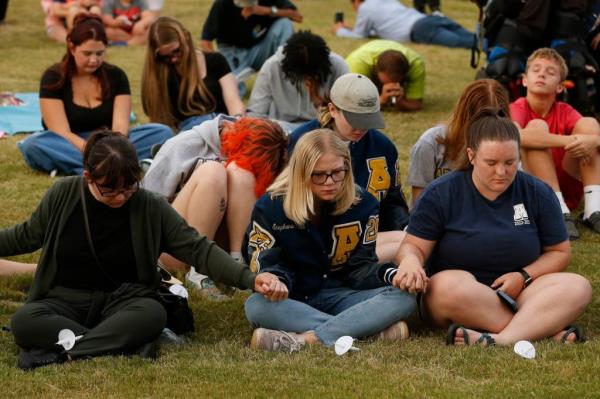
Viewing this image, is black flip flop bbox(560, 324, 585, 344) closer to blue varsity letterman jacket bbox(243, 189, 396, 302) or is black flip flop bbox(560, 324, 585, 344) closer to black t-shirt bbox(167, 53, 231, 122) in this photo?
blue varsity letterman jacket bbox(243, 189, 396, 302)

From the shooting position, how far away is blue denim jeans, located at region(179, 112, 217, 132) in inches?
304

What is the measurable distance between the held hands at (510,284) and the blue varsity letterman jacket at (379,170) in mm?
930

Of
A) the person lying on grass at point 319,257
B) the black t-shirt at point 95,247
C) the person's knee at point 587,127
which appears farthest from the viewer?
the person's knee at point 587,127

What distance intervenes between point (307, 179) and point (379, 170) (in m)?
0.94

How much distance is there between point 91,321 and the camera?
15.7 ft

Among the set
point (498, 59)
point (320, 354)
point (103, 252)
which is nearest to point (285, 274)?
point (320, 354)

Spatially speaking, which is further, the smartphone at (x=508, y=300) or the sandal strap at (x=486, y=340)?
the smartphone at (x=508, y=300)

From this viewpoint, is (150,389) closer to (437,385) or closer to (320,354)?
→ (320,354)

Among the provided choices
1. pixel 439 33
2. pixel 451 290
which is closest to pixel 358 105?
pixel 451 290

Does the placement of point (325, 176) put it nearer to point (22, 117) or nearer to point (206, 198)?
point (206, 198)

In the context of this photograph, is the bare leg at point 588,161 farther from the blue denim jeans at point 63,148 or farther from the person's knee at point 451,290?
the blue denim jeans at point 63,148

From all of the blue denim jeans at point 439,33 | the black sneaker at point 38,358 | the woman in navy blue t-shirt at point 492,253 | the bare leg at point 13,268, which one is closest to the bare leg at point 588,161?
the woman in navy blue t-shirt at point 492,253

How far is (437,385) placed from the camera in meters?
4.18

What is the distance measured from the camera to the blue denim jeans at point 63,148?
8.00 metres
